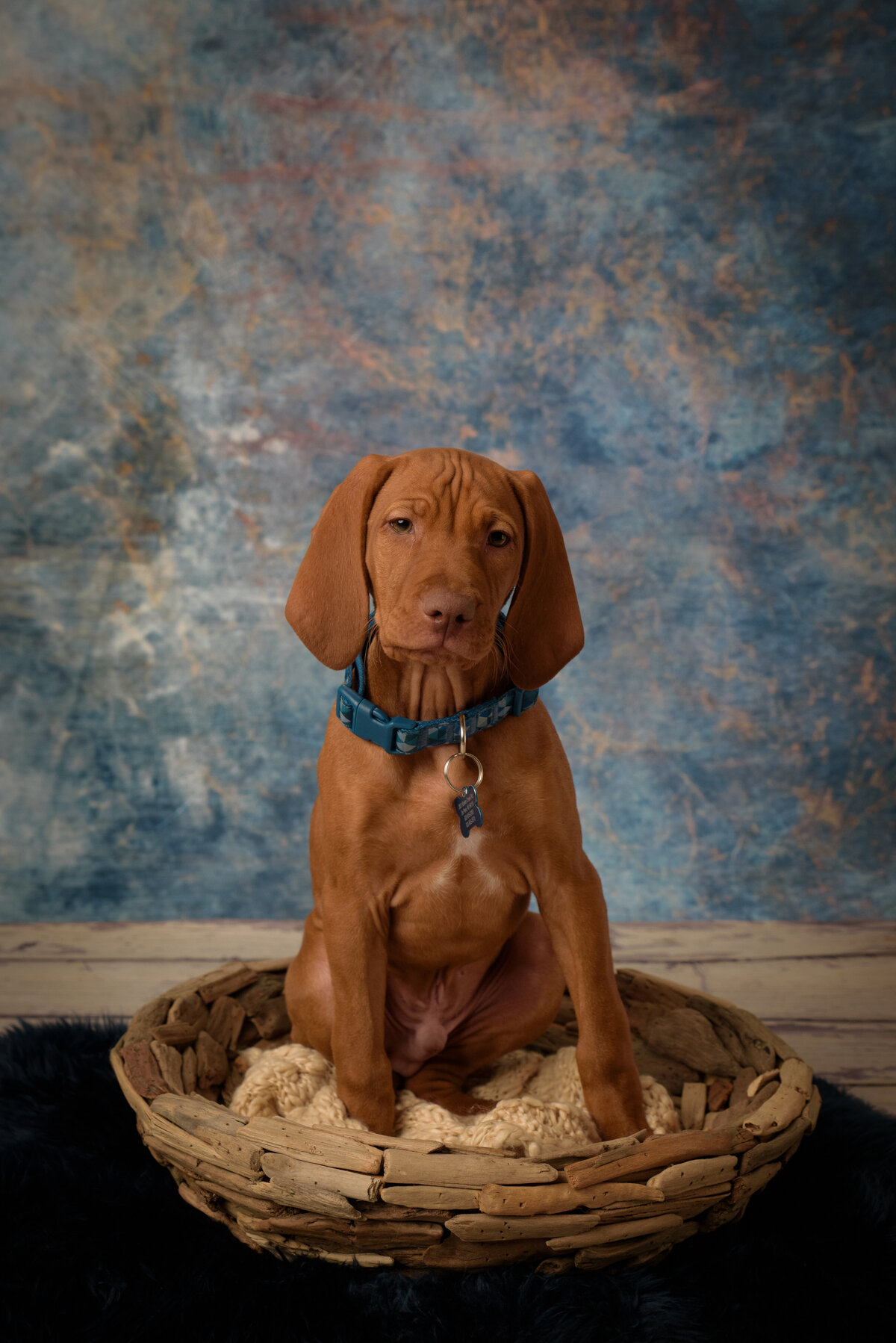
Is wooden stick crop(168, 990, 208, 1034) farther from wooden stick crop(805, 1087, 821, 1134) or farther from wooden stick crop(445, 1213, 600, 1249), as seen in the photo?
wooden stick crop(805, 1087, 821, 1134)

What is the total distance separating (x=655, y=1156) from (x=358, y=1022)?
57 centimetres

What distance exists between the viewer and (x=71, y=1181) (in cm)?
183

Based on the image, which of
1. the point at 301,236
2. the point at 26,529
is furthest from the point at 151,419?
the point at 301,236

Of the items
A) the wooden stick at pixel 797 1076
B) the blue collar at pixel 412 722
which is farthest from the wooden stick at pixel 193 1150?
the wooden stick at pixel 797 1076

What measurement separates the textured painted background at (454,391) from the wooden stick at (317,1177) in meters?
2.27

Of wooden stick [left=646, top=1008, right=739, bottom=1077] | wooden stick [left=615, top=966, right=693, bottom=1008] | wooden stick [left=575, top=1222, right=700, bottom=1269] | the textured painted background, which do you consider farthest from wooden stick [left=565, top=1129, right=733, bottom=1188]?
the textured painted background

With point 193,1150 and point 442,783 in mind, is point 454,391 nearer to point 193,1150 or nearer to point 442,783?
point 442,783

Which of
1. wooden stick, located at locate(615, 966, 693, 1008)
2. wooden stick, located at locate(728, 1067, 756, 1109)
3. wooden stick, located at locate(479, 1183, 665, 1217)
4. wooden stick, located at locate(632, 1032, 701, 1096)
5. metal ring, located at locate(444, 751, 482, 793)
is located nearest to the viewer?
wooden stick, located at locate(479, 1183, 665, 1217)

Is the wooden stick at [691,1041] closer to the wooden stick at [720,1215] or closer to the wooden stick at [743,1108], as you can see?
the wooden stick at [743,1108]

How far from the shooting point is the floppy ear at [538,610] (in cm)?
183

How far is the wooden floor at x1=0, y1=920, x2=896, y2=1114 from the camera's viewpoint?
9.02 ft

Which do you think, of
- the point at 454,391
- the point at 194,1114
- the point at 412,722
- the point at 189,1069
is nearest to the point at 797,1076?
the point at 412,722

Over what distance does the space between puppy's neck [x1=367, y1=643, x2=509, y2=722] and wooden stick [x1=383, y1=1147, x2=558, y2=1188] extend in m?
0.71

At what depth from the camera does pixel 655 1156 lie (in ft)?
4.92
